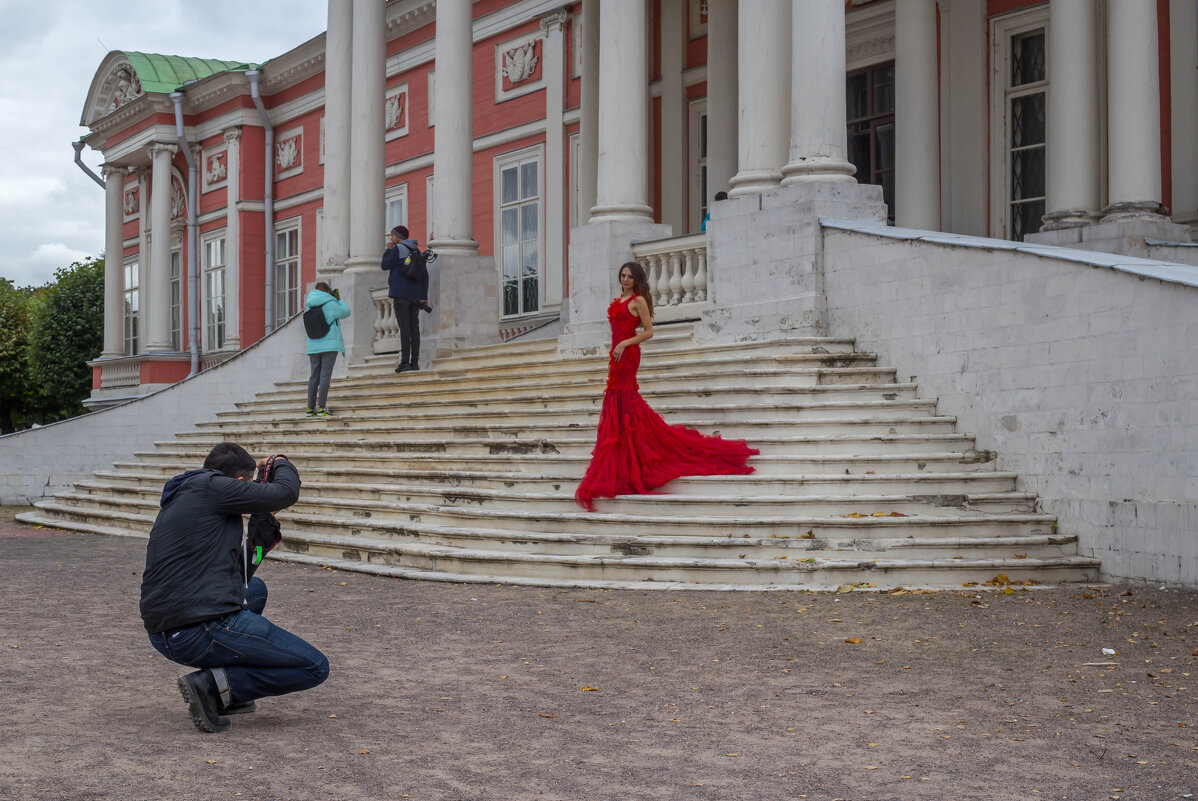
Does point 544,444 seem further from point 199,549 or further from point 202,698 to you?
point 202,698

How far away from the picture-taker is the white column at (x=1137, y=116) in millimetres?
12180

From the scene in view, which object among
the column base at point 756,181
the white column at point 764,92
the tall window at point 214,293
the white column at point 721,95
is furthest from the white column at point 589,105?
the tall window at point 214,293

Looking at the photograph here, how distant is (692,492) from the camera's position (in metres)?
9.39

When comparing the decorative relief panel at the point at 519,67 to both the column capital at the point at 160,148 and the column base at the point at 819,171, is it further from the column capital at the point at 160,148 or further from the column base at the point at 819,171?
the column capital at the point at 160,148

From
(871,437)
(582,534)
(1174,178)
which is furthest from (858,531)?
(1174,178)

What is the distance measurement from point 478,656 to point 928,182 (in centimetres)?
971

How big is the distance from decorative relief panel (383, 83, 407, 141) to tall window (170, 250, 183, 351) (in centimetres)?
923

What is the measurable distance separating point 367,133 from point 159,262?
1361cm

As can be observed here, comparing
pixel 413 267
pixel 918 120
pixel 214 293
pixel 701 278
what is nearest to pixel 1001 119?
pixel 918 120

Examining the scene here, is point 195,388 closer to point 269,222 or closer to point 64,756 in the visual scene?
Result: point 269,222

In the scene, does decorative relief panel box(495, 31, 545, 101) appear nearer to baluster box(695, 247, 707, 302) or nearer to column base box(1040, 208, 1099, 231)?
baluster box(695, 247, 707, 302)

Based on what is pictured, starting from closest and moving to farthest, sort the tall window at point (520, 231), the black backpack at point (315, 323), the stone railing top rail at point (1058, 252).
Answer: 1. the stone railing top rail at point (1058, 252)
2. the black backpack at point (315, 323)
3. the tall window at point (520, 231)

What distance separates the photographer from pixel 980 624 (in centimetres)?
689

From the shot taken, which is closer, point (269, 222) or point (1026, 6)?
point (1026, 6)
